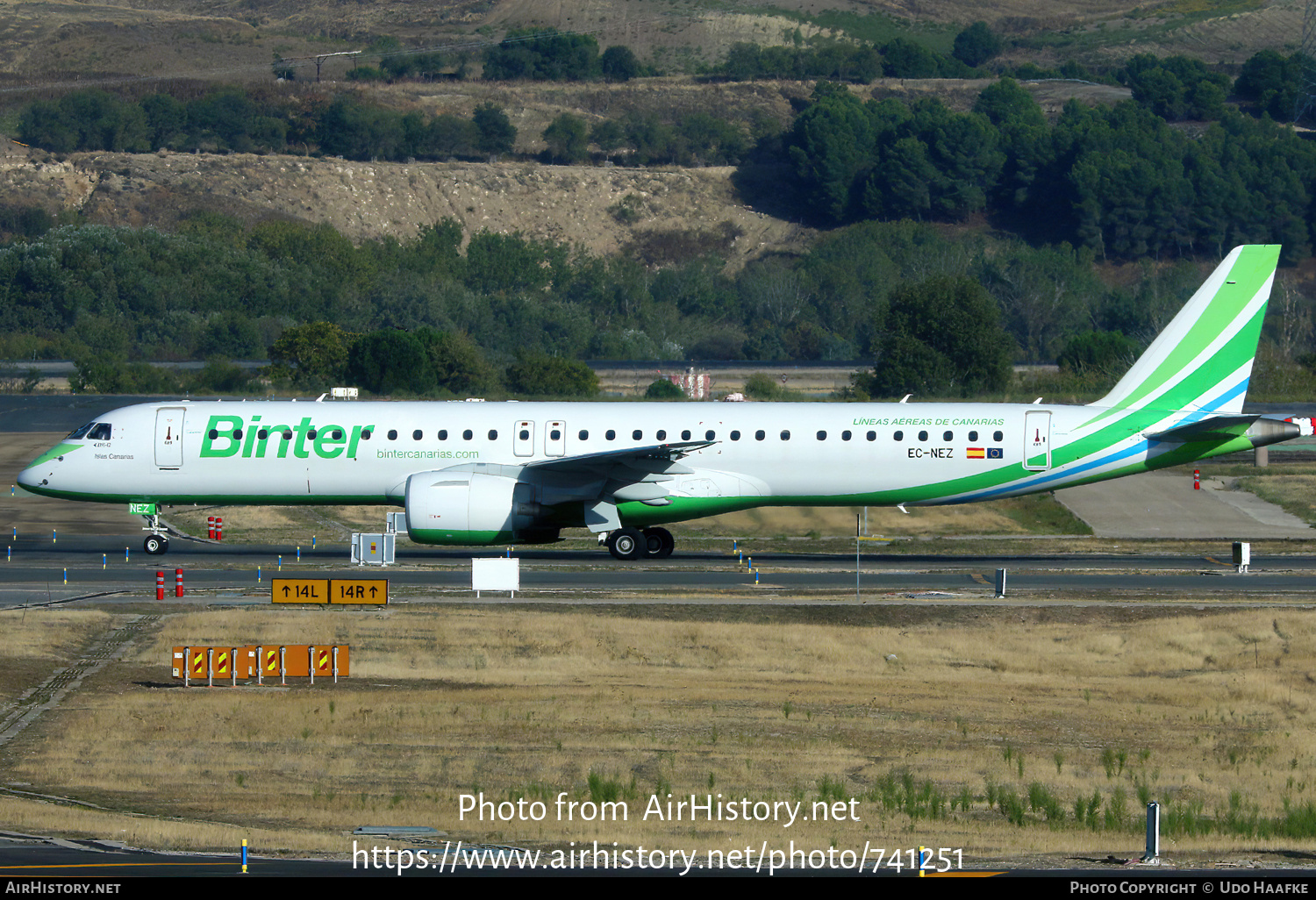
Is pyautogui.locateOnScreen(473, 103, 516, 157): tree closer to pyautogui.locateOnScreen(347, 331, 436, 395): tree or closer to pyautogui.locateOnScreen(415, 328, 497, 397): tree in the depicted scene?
pyautogui.locateOnScreen(415, 328, 497, 397): tree

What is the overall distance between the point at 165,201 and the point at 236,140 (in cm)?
2012

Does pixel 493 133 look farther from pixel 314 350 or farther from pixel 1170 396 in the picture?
pixel 1170 396

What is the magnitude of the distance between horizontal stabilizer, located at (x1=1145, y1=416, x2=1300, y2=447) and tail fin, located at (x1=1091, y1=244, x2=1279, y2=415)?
1273mm

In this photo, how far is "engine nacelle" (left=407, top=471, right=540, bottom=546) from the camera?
3669cm

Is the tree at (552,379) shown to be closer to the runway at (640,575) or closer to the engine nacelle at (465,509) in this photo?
the runway at (640,575)

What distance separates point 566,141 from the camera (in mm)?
177750

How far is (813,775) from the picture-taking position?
23.7m

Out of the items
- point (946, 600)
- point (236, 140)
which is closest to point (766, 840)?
point (946, 600)

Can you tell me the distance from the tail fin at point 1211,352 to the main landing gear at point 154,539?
2531 cm

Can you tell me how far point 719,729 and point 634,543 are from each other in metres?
14.9

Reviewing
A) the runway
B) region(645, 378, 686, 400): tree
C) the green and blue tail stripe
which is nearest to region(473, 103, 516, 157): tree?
region(645, 378, 686, 400): tree

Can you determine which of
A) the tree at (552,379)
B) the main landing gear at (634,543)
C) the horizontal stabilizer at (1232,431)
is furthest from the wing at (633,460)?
the tree at (552,379)

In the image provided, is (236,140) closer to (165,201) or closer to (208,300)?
(165,201)

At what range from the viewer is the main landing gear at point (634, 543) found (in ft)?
132
